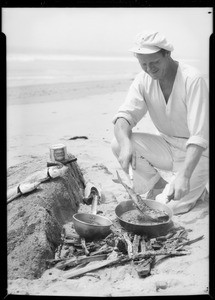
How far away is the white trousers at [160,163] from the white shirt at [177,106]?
150mm

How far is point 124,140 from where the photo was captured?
13.7ft

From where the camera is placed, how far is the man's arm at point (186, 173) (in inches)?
153

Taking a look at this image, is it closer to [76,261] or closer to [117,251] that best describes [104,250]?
[117,251]

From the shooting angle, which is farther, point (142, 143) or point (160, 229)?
point (142, 143)

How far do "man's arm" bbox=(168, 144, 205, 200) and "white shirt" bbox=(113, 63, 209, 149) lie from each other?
70 mm

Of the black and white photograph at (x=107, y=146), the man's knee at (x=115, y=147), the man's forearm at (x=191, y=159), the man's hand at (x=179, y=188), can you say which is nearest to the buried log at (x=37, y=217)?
the black and white photograph at (x=107, y=146)

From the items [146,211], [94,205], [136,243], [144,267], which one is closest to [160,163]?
[146,211]

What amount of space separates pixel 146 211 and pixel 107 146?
28.6 inches

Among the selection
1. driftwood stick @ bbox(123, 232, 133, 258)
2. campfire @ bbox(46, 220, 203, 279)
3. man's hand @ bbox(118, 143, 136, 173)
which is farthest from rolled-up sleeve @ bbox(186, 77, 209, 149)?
driftwood stick @ bbox(123, 232, 133, 258)

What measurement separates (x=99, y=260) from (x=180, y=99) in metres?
1.56

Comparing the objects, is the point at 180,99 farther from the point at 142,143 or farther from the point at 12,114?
the point at 12,114

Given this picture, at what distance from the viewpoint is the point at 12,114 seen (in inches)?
151

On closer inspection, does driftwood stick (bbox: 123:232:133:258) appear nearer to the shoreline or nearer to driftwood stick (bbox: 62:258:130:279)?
driftwood stick (bbox: 62:258:130:279)

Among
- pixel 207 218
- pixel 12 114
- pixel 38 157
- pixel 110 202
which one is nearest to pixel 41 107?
pixel 12 114
